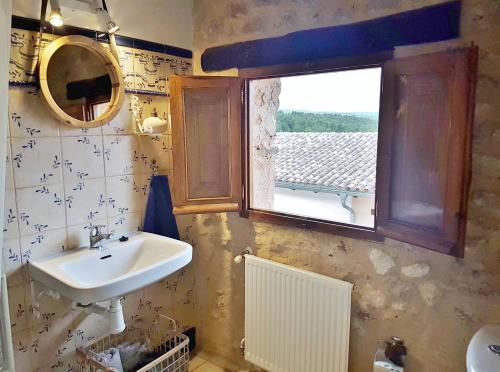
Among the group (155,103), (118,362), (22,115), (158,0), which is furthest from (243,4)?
(118,362)

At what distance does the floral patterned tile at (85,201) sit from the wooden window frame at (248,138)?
0.76 meters

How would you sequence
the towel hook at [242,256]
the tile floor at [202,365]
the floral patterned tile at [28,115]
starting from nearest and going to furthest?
the floral patterned tile at [28,115]
the towel hook at [242,256]
the tile floor at [202,365]

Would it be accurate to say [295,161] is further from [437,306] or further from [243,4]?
[437,306]

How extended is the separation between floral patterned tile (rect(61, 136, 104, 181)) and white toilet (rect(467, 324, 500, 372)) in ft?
5.72

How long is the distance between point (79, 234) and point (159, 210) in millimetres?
478

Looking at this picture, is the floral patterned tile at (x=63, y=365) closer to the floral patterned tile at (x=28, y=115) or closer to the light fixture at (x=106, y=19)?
the floral patterned tile at (x=28, y=115)

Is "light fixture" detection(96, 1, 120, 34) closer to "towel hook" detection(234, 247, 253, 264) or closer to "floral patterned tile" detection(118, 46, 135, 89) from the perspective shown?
"floral patterned tile" detection(118, 46, 135, 89)

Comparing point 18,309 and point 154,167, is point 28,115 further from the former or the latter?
point 18,309

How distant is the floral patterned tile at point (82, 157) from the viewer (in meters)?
1.72

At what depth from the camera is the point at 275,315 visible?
1.90m

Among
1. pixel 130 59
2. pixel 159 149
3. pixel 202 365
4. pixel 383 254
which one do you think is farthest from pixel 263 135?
pixel 202 365

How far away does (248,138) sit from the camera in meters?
2.04

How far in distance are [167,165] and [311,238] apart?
0.96 metres

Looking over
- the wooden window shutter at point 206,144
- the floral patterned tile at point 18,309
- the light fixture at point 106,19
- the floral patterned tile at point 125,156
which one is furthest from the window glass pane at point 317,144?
the floral patterned tile at point 18,309
